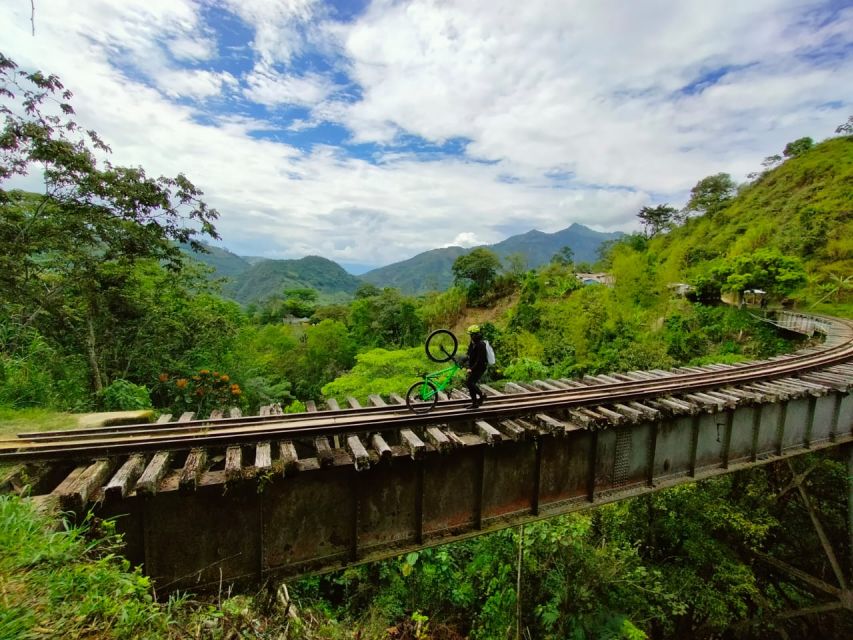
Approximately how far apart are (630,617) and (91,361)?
1875cm

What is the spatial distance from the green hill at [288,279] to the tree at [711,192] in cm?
12142

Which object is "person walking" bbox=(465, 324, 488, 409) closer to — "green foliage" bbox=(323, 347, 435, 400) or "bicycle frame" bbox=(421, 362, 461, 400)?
"bicycle frame" bbox=(421, 362, 461, 400)

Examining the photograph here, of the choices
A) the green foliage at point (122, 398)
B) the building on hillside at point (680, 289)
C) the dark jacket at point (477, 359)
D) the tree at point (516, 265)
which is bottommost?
the green foliage at point (122, 398)

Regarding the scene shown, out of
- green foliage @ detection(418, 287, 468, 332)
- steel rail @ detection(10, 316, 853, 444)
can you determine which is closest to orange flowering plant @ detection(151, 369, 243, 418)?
steel rail @ detection(10, 316, 853, 444)

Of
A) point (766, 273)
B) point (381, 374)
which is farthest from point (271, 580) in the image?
point (766, 273)

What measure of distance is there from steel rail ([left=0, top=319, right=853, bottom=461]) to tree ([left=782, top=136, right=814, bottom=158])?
68338 millimetres

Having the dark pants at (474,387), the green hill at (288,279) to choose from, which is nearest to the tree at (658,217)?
the dark pants at (474,387)

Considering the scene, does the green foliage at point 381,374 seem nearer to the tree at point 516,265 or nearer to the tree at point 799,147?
the tree at point 516,265

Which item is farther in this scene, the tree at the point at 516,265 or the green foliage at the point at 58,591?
the tree at the point at 516,265

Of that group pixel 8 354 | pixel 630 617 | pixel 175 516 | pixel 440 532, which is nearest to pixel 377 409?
pixel 440 532

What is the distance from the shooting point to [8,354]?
10594 mm

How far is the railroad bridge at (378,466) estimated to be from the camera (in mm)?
4781

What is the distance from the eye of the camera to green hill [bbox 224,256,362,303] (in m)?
160

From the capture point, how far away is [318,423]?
5.98 metres
